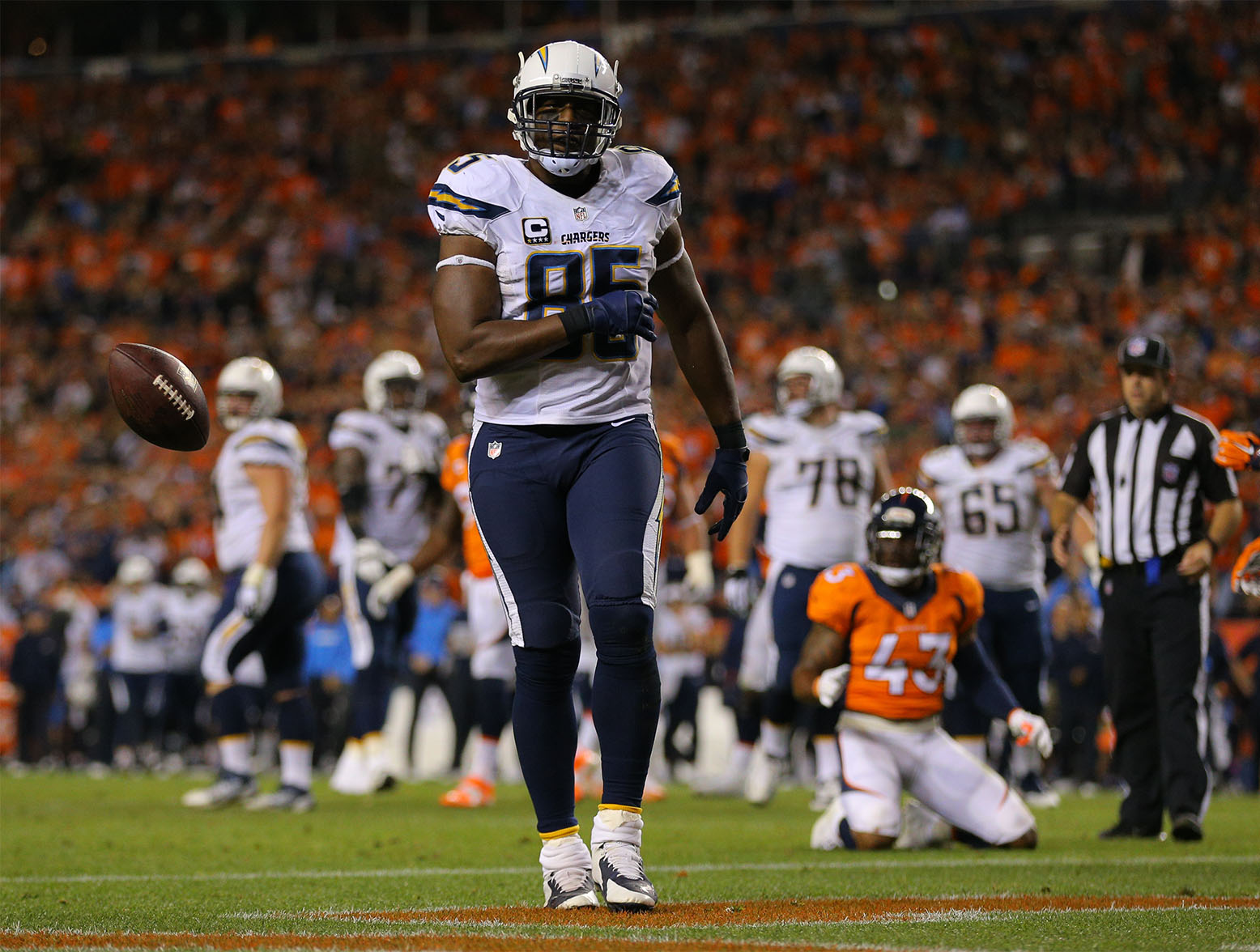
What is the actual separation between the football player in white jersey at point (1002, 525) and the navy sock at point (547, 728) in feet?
16.6

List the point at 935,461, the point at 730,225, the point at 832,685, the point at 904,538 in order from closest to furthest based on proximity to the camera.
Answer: the point at 832,685 < the point at 904,538 < the point at 935,461 < the point at 730,225

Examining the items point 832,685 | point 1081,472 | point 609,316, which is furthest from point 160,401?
point 1081,472

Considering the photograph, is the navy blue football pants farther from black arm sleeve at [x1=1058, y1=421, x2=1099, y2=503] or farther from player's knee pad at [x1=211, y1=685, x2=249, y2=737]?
player's knee pad at [x1=211, y1=685, x2=249, y2=737]

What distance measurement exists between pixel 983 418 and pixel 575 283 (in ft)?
17.1

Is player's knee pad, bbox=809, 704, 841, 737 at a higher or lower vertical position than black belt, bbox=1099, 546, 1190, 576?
lower

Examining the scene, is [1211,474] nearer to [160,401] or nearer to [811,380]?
[811,380]

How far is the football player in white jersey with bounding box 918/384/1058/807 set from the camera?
338 inches

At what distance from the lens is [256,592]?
7.48 meters

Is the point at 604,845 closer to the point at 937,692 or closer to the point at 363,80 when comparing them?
the point at 937,692

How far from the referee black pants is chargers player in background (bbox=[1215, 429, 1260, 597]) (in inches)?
40.7

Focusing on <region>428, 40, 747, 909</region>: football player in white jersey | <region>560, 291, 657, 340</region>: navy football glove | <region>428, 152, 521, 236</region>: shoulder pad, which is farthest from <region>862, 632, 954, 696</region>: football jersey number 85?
<region>428, 152, 521, 236</region>: shoulder pad

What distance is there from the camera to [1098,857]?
18.0 ft

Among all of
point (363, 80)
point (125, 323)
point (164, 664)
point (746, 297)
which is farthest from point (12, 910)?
point (363, 80)

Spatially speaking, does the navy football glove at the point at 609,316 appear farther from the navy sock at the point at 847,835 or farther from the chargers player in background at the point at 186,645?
the chargers player in background at the point at 186,645
